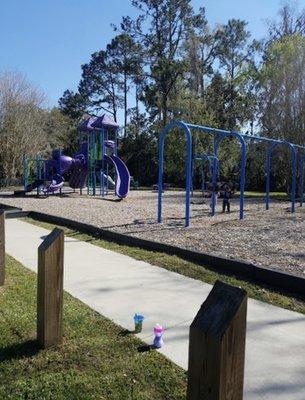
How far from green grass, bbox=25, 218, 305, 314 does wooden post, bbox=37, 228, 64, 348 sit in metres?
2.32

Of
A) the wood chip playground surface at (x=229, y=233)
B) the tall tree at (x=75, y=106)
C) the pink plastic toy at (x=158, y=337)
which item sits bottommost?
the pink plastic toy at (x=158, y=337)

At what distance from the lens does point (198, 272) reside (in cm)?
605

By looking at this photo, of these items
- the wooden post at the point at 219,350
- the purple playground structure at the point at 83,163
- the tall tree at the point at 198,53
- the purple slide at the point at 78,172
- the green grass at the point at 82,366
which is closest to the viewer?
the wooden post at the point at 219,350

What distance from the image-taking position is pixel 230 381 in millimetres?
1985

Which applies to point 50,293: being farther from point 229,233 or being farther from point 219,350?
point 229,233

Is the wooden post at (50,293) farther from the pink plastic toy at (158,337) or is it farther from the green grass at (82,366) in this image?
the pink plastic toy at (158,337)

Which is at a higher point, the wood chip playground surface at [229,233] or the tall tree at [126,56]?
the tall tree at [126,56]

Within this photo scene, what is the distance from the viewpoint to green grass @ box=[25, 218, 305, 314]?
4.86 m

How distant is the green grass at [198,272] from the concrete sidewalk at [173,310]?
0.18m

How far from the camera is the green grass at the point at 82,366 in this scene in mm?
2861

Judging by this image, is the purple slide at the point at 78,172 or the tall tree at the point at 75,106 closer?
the purple slide at the point at 78,172

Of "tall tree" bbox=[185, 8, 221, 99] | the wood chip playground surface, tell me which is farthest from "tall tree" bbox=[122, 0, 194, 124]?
the wood chip playground surface

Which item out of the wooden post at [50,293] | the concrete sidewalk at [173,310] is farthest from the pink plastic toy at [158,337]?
the wooden post at [50,293]

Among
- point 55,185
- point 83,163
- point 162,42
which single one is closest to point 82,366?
point 55,185
